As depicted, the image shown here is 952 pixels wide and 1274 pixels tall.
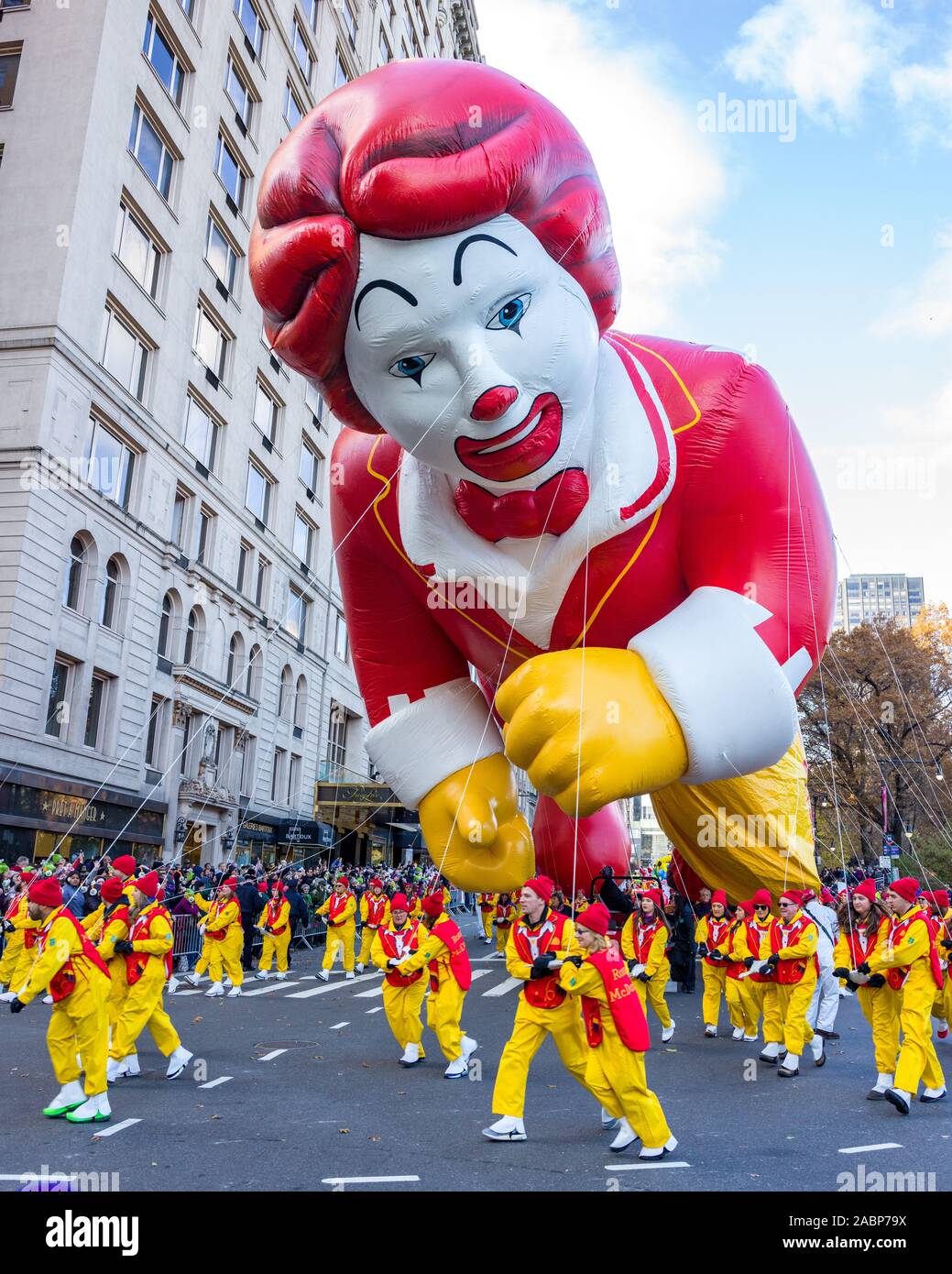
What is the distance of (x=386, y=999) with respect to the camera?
8.95 m

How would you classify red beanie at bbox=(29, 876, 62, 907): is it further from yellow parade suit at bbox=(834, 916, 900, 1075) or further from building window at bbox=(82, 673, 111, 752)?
building window at bbox=(82, 673, 111, 752)

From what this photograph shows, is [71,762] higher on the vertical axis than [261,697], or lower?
lower

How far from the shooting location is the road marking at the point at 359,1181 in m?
5.03

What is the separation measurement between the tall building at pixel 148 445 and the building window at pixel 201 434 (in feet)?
0.28

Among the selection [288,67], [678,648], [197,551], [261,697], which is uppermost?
[288,67]

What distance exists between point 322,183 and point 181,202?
23.4 metres

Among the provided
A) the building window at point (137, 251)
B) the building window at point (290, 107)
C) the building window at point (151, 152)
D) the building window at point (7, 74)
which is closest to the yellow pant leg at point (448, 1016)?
the building window at point (137, 251)

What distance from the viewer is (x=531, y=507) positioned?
13.2 ft

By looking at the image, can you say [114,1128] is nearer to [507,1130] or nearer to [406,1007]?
[507,1130]

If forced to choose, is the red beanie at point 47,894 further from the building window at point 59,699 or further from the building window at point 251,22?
the building window at point 251,22

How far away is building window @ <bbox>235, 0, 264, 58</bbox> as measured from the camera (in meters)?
27.6

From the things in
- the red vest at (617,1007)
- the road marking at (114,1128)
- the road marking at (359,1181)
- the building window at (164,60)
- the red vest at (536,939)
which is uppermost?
the building window at (164,60)

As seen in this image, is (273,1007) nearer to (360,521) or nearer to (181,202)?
(360,521)
